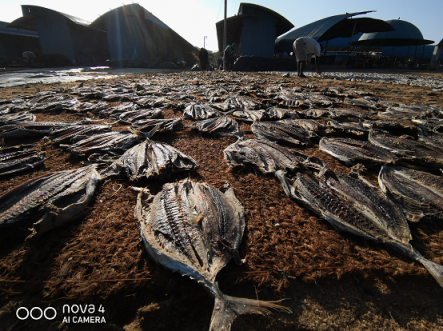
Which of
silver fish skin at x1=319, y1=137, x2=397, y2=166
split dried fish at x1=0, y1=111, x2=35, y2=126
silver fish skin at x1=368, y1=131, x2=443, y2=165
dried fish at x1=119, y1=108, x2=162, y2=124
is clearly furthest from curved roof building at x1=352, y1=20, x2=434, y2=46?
split dried fish at x1=0, y1=111, x2=35, y2=126

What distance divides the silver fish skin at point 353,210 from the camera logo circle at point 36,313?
209cm

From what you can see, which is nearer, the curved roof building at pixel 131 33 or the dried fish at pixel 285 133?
the dried fish at pixel 285 133

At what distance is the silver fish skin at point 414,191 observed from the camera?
188cm

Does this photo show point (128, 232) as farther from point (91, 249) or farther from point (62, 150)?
point (62, 150)

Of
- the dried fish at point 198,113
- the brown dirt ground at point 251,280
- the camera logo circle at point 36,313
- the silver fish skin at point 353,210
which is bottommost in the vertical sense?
the camera logo circle at point 36,313

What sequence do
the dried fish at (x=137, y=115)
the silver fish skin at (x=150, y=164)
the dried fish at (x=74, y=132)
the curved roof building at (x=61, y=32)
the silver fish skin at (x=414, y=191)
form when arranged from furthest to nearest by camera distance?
the curved roof building at (x=61, y=32) < the dried fish at (x=137, y=115) < the dried fish at (x=74, y=132) < the silver fish skin at (x=150, y=164) < the silver fish skin at (x=414, y=191)

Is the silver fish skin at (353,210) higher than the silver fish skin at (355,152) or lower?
lower

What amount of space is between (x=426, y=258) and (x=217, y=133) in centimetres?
316

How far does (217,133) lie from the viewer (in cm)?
392

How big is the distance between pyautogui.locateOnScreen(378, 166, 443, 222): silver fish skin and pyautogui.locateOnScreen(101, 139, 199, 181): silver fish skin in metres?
2.20

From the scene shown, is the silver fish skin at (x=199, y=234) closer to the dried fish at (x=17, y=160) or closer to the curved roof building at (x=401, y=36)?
the dried fish at (x=17, y=160)

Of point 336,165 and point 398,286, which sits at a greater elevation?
point 336,165

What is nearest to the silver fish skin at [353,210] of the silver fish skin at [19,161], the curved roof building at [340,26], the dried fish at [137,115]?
the silver fish skin at [19,161]

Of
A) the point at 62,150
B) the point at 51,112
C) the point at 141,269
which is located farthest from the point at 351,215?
the point at 51,112
